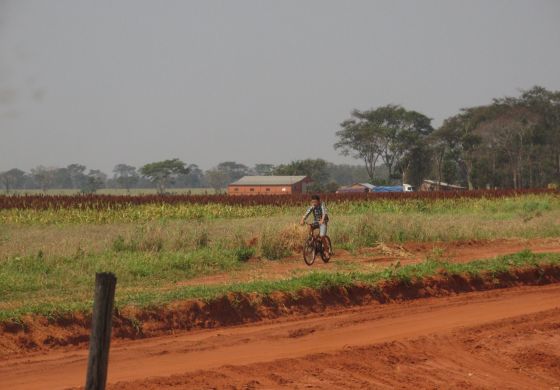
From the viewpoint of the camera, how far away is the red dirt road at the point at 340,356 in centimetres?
832

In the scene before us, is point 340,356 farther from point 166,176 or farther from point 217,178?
point 217,178

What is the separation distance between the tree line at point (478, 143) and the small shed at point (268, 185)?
9.94 m

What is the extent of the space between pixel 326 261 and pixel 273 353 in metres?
9.42

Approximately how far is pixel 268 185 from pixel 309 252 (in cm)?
6388

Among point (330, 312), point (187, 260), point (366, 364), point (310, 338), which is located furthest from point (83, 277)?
point (366, 364)

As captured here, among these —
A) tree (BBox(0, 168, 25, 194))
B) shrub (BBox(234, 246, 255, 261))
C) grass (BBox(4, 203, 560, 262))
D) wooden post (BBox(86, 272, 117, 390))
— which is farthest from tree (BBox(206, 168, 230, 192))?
wooden post (BBox(86, 272, 117, 390))

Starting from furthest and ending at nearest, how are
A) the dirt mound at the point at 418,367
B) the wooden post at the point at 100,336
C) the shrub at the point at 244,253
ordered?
1. the shrub at the point at 244,253
2. the dirt mound at the point at 418,367
3. the wooden post at the point at 100,336

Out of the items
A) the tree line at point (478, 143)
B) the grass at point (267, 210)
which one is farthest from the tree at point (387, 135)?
the grass at point (267, 210)

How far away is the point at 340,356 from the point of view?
921 centimetres

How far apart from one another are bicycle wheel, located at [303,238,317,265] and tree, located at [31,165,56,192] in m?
127

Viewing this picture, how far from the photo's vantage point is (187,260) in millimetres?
17469

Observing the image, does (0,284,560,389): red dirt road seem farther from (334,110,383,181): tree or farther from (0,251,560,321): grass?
(334,110,383,181): tree

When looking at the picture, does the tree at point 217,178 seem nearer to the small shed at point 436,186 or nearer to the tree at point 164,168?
the tree at point 164,168

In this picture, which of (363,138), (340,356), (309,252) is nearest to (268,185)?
(363,138)
